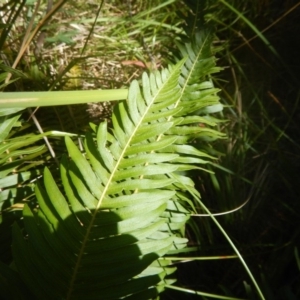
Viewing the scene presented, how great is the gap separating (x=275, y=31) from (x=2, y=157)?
1199 millimetres

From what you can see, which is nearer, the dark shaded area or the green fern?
the green fern

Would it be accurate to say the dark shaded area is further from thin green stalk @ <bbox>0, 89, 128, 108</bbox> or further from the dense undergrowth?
thin green stalk @ <bbox>0, 89, 128, 108</bbox>

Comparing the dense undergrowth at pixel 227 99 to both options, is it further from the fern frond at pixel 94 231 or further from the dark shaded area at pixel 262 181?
the fern frond at pixel 94 231

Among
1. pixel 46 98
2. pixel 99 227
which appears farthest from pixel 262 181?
pixel 46 98

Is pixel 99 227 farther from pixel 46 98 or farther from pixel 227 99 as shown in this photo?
pixel 227 99

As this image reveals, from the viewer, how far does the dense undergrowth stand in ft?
4.35

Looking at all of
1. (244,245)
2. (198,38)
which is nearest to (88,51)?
(198,38)

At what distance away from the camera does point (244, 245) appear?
4.41 feet

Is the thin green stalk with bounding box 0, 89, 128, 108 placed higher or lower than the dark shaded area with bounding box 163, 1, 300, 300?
higher

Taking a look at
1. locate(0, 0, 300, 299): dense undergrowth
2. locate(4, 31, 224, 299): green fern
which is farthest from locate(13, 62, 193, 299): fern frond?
locate(0, 0, 300, 299): dense undergrowth

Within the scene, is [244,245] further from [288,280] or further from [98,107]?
[98,107]

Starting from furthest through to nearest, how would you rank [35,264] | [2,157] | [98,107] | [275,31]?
1. [275,31]
2. [98,107]
3. [2,157]
4. [35,264]

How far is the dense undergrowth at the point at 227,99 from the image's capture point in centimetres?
133

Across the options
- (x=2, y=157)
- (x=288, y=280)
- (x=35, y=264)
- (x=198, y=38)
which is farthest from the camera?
(x=288, y=280)
